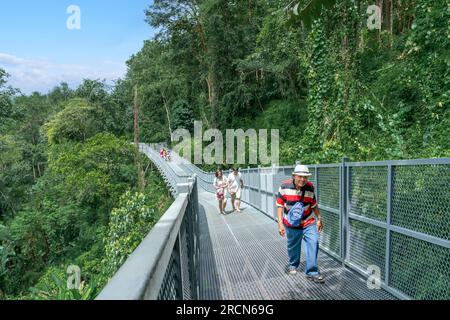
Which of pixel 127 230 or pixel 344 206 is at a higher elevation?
pixel 344 206

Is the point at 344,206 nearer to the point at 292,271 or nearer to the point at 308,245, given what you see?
the point at 308,245

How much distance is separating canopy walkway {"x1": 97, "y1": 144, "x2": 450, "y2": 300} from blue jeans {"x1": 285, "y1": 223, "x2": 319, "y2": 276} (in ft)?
0.70

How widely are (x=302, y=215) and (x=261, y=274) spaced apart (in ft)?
3.88

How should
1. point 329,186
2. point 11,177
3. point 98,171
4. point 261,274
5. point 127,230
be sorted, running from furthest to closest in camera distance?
point 11,177, point 98,171, point 127,230, point 329,186, point 261,274

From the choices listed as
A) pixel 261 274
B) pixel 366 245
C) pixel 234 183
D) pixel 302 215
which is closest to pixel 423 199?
pixel 366 245

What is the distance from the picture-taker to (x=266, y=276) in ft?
18.6

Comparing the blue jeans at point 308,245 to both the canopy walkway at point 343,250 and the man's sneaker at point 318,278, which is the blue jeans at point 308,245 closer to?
the man's sneaker at point 318,278

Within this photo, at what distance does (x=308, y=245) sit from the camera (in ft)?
17.2

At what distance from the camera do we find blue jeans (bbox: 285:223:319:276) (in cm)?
521

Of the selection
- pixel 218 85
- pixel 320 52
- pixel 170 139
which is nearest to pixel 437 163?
pixel 320 52

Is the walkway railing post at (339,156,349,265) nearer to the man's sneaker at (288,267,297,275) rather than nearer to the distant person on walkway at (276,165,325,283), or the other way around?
the distant person on walkway at (276,165,325,283)

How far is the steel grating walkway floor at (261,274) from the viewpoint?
482cm

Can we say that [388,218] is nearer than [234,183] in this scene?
Yes
